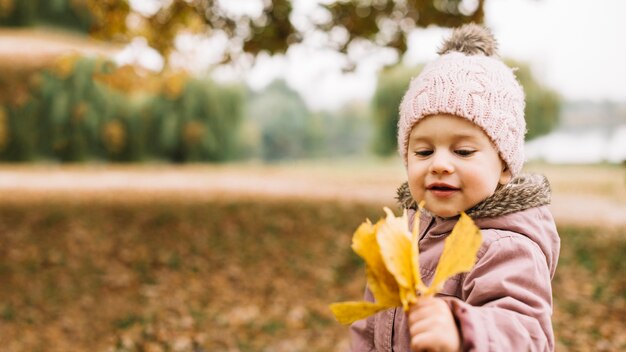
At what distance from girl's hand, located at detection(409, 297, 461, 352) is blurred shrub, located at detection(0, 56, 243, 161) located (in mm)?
24760

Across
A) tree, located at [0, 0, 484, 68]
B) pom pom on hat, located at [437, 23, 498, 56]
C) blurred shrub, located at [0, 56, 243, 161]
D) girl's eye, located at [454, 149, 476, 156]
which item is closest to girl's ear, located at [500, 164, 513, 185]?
girl's eye, located at [454, 149, 476, 156]

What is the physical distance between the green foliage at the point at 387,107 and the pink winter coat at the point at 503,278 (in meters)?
26.0

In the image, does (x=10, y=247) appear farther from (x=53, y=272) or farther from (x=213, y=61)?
(x=213, y=61)

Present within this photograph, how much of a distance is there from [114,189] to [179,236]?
8.03 metres

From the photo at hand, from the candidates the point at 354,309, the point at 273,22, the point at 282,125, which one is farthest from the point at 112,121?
the point at 354,309

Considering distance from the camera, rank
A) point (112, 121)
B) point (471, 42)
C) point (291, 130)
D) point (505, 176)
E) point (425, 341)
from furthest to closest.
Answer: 1. point (291, 130)
2. point (112, 121)
3. point (471, 42)
4. point (505, 176)
5. point (425, 341)

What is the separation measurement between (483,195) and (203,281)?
6.01m

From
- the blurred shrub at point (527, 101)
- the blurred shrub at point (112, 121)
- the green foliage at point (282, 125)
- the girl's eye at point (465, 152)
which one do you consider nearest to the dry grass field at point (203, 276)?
the girl's eye at point (465, 152)

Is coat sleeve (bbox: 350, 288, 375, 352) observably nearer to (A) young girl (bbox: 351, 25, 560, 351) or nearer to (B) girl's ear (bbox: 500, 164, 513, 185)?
(A) young girl (bbox: 351, 25, 560, 351)

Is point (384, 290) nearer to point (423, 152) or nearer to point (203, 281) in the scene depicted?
point (423, 152)

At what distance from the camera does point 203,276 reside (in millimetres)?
7414

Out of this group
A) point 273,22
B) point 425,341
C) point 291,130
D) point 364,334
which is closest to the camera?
point 425,341

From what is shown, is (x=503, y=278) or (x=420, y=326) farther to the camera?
(x=503, y=278)

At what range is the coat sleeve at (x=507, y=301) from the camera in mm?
1314
